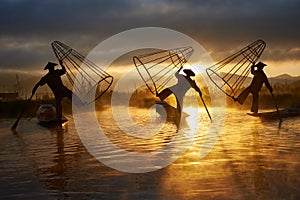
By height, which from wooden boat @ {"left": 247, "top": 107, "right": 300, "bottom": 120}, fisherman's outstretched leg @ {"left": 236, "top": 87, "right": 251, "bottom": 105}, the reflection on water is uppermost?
fisherman's outstretched leg @ {"left": 236, "top": 87, "right": 251, "bottom": 105}

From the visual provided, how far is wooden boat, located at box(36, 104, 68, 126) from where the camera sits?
17062 millimetres

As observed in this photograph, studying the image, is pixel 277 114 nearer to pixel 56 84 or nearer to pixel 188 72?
pixel 188 72

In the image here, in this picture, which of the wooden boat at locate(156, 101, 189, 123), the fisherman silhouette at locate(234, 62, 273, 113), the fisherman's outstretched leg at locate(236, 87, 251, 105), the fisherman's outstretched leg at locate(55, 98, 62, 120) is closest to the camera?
the fisherman's outstretched leg at locate(55, 98, 62, 120)

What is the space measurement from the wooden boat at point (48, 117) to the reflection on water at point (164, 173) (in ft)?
16.5

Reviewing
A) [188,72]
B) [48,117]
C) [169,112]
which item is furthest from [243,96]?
[48,117]

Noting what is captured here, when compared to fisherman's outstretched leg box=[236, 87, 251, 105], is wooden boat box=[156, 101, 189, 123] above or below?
below

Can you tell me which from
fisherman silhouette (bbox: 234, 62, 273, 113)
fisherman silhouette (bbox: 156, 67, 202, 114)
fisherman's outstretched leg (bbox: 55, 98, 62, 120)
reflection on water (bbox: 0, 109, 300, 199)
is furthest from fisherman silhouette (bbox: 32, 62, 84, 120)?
fisherman silhouette (bbox: 234, 62, 273, 113)

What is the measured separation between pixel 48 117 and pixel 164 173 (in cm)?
1148

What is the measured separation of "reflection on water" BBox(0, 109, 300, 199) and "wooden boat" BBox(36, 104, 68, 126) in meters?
5.02

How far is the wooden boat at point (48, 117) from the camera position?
1706cm

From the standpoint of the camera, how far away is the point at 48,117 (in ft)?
58.5

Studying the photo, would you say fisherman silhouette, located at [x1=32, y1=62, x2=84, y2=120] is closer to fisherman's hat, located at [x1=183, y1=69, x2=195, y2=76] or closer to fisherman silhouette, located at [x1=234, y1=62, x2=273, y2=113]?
fisherman's hat, located at [x1=183, y1=69, x2=195, y2=76]

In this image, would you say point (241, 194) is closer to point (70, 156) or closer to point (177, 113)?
point (70, 156)

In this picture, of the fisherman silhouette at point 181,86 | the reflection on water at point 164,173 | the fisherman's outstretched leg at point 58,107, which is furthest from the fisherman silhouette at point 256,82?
the fisherman's outstretched leg at point 58,107
